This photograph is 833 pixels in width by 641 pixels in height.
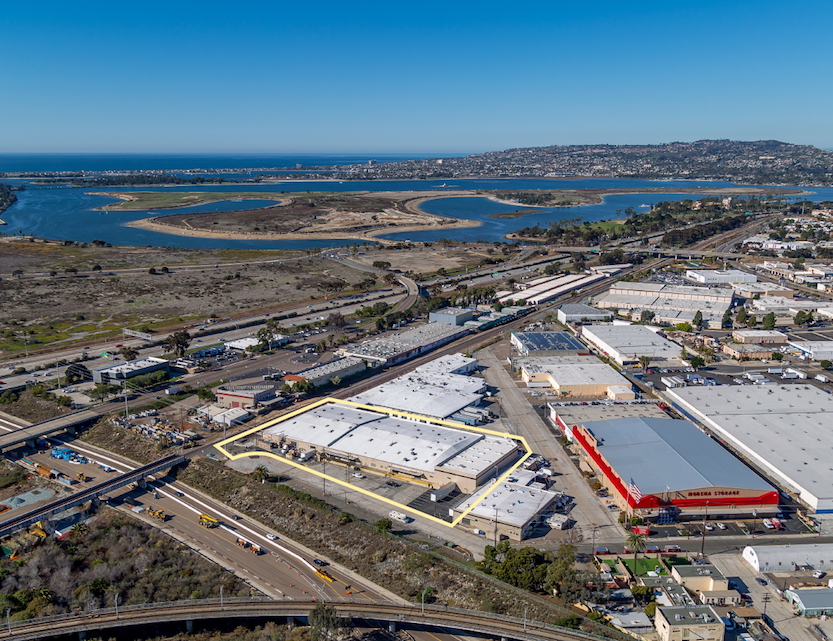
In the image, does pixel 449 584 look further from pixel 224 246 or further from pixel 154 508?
pixel 224 246

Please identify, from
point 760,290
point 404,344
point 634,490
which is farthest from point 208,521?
point 760,290

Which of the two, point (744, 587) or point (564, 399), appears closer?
point (744, 587)

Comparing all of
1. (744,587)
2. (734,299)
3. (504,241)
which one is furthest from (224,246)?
(744,587)

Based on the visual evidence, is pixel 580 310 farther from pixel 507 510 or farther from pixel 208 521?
pixel 208 521

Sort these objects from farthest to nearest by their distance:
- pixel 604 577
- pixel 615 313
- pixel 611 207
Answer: pixel 611 207, pixel 615 313, pixel 604 577

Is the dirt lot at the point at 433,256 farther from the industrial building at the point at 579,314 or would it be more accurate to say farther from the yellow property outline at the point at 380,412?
the yellow property outline at the point at 380,412

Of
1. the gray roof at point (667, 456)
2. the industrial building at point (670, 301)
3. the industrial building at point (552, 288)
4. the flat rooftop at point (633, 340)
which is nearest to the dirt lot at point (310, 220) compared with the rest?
the industrial building at point (552, 288)

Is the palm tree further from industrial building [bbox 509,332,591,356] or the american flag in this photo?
industrial building [bbox 509,332,591,356]

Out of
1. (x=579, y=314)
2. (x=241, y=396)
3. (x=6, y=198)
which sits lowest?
(x=579, y=314)
